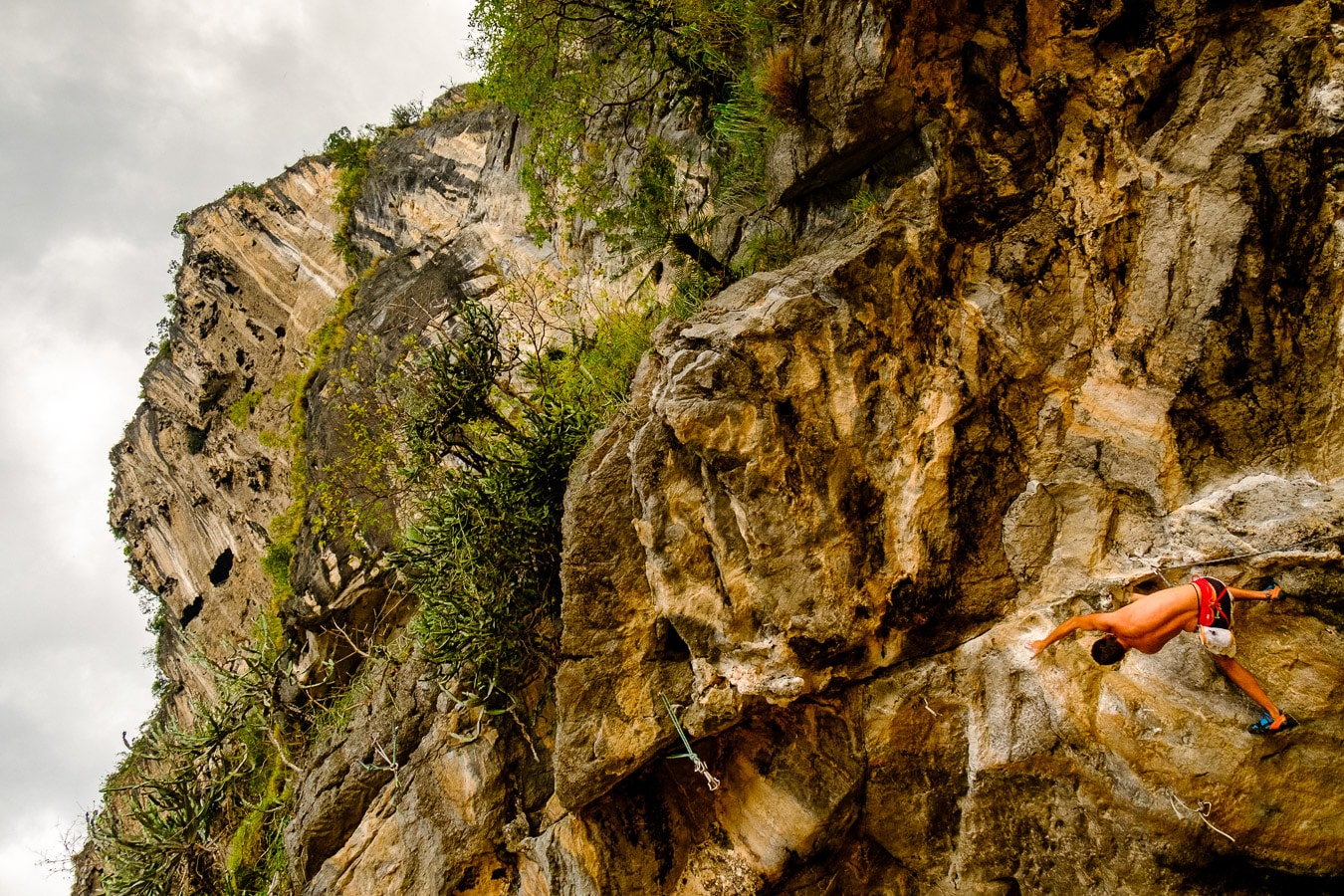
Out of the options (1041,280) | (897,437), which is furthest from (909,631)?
(1041,280)

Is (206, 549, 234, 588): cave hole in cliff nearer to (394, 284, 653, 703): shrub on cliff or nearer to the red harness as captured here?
(394, 284, 653, 703): shrub on cliff

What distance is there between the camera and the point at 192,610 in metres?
17.2

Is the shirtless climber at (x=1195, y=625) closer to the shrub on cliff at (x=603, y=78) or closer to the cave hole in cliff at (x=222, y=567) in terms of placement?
the shrub on cliff at (x=603, y=78)

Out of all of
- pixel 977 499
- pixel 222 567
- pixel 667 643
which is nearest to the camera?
pixel 977 499

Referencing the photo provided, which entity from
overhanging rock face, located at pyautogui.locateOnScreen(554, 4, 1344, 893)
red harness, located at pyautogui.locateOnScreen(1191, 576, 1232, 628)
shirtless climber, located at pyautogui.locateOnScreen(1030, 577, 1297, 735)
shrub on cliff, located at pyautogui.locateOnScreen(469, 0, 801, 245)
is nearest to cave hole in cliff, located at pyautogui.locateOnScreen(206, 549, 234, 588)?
shrub on cliff, located at pyautogui.locateOnScreen(469, 0, 801, 245)

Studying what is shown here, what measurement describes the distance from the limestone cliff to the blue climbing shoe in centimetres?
7

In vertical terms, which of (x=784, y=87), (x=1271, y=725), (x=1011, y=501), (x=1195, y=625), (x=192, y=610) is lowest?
(x=1271, y=725)

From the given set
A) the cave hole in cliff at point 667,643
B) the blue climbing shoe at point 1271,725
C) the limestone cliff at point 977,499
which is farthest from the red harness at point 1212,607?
the cave hole in cliff at point 667,643

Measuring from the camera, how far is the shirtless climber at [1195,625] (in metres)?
3.56

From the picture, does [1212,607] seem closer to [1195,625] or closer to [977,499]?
[1195,625]

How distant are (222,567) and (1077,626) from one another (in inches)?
743

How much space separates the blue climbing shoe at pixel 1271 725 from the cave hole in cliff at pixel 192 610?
20.3 m

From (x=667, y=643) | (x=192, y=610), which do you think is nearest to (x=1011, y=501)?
(x=667, y=643)

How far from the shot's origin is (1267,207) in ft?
13.1
